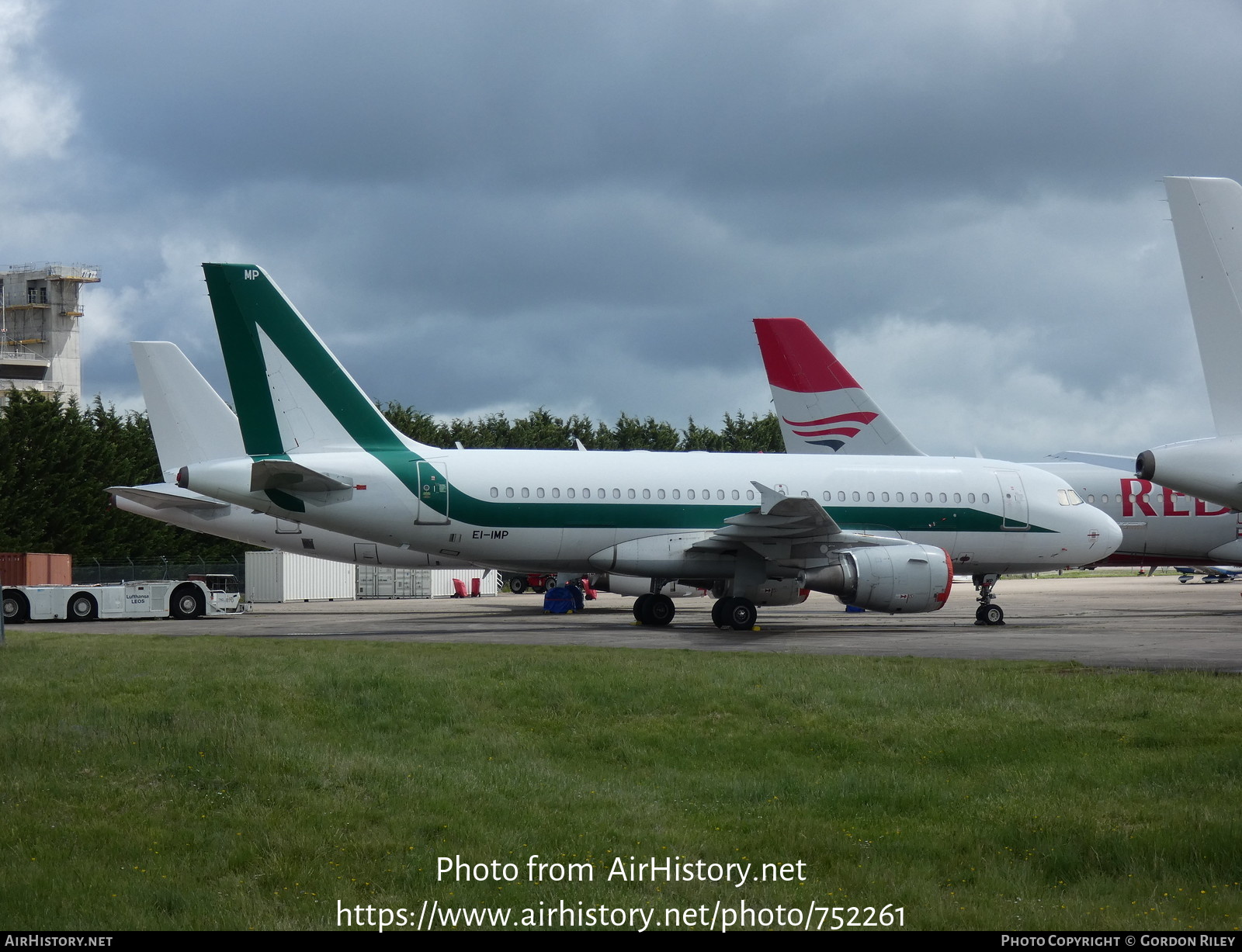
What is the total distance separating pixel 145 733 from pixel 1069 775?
739 centimetres

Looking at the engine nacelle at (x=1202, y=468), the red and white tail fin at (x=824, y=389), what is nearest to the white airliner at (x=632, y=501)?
the red and white tail fin at (x=824, y=389)

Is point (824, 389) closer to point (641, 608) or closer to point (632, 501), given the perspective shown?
point (641, 608)

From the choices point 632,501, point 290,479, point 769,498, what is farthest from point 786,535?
point 290,479

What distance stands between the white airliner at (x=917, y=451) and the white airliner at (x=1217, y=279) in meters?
14.5

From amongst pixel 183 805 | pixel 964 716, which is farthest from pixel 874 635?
pixel 183 805

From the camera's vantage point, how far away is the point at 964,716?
36.9 feet

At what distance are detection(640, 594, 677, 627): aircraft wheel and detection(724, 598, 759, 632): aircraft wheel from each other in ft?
8.88

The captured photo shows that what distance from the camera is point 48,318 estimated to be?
380 ft

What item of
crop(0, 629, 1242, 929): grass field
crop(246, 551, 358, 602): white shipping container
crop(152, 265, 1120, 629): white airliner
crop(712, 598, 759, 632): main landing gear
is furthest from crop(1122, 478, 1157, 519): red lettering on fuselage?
crop(246, 551, 358, 602): white shipping container

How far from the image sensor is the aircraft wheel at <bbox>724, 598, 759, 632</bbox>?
25.6 metres

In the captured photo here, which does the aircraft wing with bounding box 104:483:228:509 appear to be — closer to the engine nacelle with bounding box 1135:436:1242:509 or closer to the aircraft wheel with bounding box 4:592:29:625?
the aircraft wheel with bounding box 4:592:29:625

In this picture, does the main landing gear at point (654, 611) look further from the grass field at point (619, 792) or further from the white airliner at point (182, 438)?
the grass field at point (619, 792)

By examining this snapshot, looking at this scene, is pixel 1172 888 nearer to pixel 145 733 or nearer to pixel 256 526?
pixel 145 733

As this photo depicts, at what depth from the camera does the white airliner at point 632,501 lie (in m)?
23.5
